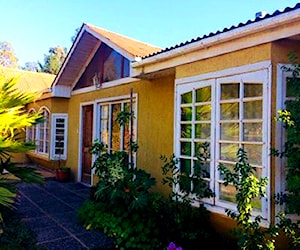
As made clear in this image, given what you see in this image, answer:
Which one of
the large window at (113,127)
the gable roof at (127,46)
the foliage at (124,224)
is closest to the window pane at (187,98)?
the gable roof at (127,46)

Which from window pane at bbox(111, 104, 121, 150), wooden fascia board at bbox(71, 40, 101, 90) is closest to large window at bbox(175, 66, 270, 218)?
window pane at bbox(111, 104, 121, 150)

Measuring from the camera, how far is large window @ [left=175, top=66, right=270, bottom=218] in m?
4.88

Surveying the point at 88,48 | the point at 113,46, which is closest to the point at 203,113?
the point at 113,46

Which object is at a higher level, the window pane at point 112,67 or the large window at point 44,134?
the window pane at point 112,67

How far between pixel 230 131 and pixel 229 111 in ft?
1.19

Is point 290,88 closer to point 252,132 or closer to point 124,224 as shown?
point 252,132

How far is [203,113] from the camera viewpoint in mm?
5961

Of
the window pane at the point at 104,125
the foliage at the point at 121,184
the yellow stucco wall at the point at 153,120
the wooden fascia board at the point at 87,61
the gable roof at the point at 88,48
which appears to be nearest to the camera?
the foliage at the point at 121,184

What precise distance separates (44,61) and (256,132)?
48356mm

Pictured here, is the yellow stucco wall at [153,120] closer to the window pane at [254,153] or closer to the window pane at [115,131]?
the window pane at [115,131]

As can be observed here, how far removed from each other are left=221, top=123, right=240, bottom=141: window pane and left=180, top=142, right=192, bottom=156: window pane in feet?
3.06

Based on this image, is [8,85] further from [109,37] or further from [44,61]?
[44,61]

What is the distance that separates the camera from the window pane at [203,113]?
5828mm

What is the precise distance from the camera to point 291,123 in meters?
4.27
